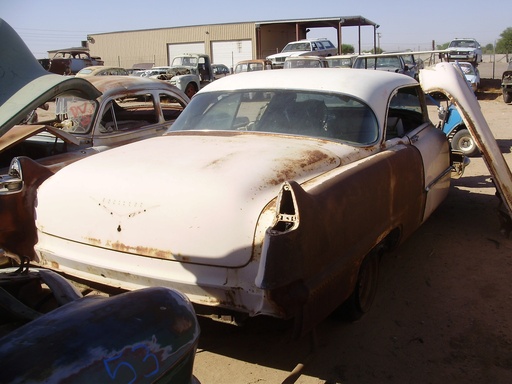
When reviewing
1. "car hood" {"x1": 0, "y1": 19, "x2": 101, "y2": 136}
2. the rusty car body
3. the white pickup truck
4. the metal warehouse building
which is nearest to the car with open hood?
the rusty car body

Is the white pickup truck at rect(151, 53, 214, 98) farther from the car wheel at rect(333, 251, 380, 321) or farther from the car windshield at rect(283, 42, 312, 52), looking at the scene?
the car wheel at rect(333, 251, 380, 321)

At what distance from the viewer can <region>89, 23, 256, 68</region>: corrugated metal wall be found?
41000mm

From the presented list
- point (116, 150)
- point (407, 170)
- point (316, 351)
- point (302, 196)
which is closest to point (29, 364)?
point (302, 196)

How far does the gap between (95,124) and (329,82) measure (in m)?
3.24

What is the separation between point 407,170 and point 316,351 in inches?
61.1

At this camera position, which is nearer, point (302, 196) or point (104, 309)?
point (104, 309)

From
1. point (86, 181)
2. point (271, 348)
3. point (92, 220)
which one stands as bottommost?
point (271, 348)

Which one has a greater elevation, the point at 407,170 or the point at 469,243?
the point at 407,170

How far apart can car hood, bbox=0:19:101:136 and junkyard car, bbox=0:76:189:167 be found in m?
3.54

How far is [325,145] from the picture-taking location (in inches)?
148

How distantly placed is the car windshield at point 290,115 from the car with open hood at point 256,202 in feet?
0.04

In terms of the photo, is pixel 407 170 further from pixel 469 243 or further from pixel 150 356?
pixel 150 356

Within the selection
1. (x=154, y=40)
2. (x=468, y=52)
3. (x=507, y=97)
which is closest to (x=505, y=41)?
(x=154, y=40)

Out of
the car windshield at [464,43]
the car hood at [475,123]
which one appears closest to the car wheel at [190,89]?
the car hood at [475,123]
